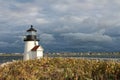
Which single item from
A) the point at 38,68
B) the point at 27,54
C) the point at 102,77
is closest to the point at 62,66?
the point at 38,68

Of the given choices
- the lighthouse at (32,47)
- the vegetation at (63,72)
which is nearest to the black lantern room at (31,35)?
the lighthouse at (32,47)

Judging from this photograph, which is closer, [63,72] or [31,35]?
[63,72]

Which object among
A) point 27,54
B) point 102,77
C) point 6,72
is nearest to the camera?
point 102,77

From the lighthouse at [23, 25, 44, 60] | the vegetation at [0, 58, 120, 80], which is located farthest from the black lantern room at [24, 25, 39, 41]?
the vegetation at [0, 58, 120, 80]

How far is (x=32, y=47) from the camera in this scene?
133 ft

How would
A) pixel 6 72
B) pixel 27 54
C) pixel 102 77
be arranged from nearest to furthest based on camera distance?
1. pixel 102 77
2. pixel 6 72
3. pixel 27 54

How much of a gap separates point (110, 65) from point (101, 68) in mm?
444

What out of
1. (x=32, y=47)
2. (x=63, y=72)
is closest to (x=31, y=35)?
(x=32, y=47)

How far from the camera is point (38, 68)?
1437cm

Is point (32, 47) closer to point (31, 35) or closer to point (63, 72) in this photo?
point (31, 35)

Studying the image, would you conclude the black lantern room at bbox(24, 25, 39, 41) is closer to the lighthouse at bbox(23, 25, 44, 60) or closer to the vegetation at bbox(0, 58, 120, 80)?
the lighthouse at bbox(23, 25, 44, 60)

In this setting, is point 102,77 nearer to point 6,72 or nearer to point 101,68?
point 101,68

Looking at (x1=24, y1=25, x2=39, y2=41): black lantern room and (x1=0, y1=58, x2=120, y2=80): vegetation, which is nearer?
(x1=0, y1=58, x2=120, y2=80): vegetation

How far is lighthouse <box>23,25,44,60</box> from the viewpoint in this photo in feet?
131
